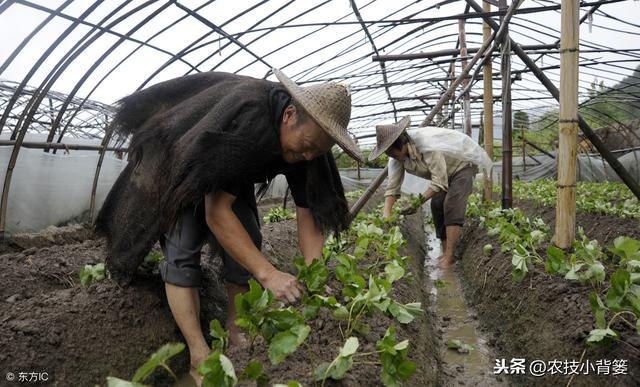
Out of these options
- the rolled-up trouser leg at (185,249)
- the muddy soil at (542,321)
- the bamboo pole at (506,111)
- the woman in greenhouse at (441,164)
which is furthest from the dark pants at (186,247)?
the bamboo pole at (506,111)

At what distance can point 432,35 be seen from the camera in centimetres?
979

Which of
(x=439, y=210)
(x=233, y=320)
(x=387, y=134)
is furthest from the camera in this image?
(x=439, y=210)

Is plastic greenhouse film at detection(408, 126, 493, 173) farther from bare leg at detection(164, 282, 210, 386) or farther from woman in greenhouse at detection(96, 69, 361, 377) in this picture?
bare leg at detection(164, 282, 210, 386)

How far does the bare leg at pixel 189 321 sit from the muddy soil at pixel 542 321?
1.50m

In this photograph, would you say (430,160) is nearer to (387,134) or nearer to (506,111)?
(387,134)

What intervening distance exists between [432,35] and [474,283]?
7093 millimetres

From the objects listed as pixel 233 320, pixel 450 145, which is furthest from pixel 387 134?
pixel 233 320

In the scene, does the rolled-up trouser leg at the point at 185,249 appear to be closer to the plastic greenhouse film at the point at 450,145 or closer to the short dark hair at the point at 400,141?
the short dark hair at the point at 400,141

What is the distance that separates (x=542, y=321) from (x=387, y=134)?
2205 millimetres

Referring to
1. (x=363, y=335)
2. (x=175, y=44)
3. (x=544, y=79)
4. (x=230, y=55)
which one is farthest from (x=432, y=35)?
(x=363, y=335)

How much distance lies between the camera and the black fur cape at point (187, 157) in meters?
1.80

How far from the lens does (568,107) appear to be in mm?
2736

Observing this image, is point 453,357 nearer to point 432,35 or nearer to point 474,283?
point 474,283

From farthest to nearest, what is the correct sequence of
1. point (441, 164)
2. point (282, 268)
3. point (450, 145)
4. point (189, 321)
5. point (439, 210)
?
point (439, 210) < point (450, 145) < point (441, 164) < point (282, 268) < point (189, 321)
